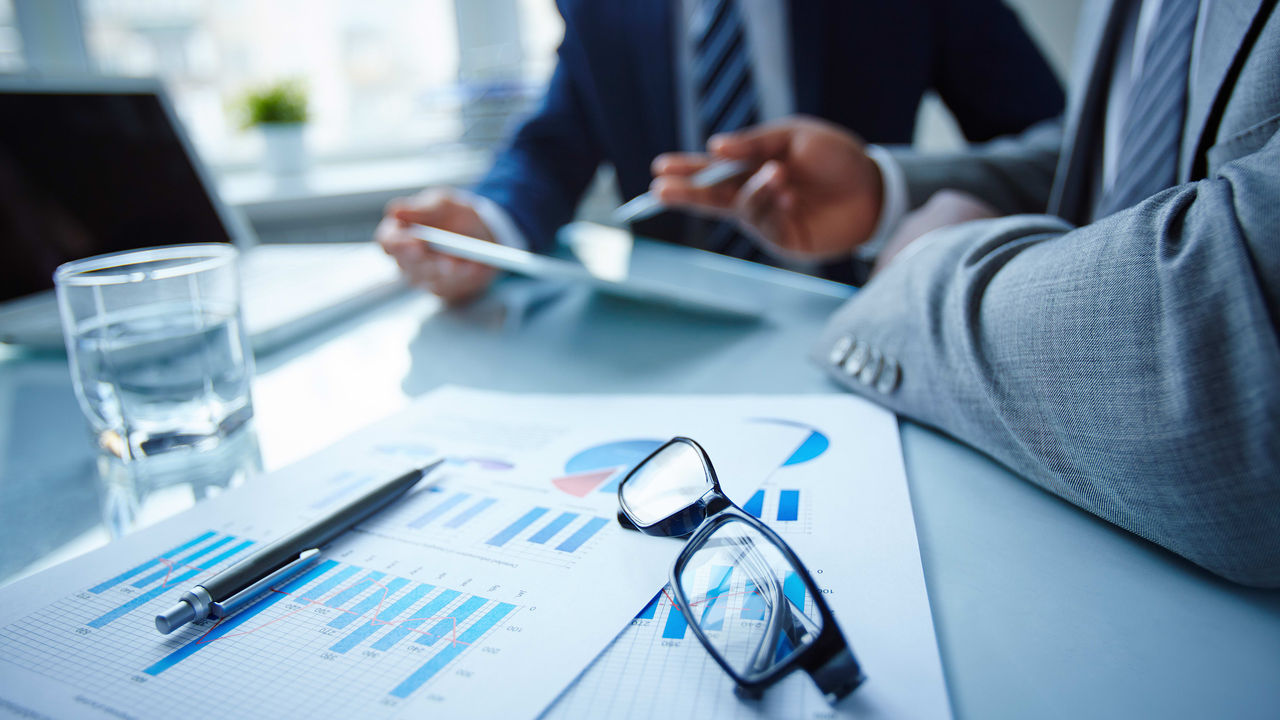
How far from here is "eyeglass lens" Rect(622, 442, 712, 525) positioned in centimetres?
33

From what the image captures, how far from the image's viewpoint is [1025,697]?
223 millimetres

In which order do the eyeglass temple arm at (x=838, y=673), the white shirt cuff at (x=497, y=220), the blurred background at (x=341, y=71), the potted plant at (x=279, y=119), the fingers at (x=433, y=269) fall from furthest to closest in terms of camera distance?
the potted plant at (x=279, y=119) < the blurred background at (x=341, y=71) < the white shirt cuff at (x=497, y=220) < the fingers at (x=433, y=269) < the eyeglass temple arm at (x=838, y=673)

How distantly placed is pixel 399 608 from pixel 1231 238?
1.15 feet

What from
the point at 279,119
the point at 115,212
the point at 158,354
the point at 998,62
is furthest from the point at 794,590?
the point at 279,119

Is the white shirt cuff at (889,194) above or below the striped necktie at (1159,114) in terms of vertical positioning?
below

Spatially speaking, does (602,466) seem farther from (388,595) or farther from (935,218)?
(935,218)

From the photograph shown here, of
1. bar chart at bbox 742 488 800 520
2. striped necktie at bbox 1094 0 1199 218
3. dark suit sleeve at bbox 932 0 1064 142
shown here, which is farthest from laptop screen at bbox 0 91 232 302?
dark suit sleeve at bbox 932 0 1064 142

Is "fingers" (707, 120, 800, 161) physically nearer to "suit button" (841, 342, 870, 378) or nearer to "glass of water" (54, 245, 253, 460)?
"suit button" (841, 342, 870, 378)

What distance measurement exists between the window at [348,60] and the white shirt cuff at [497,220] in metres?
0.67

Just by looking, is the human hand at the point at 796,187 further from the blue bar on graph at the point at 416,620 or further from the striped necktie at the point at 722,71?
the blue bar on graph at the point at 416,620

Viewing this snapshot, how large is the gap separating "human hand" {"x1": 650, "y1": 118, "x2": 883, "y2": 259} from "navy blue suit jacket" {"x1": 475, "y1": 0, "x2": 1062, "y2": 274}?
1.05 ft

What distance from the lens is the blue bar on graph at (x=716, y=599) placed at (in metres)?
0.26

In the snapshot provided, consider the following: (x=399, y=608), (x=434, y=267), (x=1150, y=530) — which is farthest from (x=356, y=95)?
(x=1150, y=530)

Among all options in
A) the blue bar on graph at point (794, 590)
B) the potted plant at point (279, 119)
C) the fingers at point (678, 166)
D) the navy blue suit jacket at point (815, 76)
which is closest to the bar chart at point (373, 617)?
the blue bar on graph at point (794, 590)
